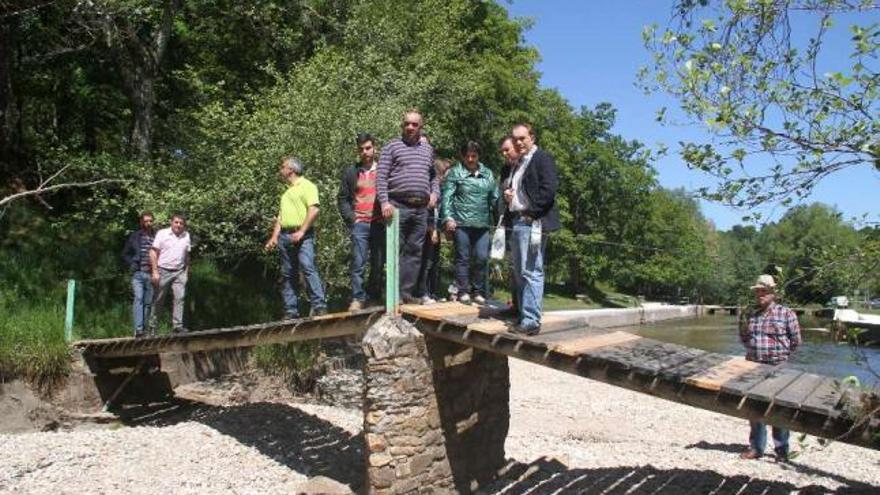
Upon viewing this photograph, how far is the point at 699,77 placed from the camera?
15.2ft

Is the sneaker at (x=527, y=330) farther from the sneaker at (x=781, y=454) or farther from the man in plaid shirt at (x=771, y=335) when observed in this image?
the sneaker at (x=781, y=454)

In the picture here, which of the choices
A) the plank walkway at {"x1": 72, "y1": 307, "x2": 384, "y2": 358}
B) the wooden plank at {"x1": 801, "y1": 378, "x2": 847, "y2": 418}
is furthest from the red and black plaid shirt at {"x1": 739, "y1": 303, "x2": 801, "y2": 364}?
the plank walkway at {"x1": 72, "y1": 307, "x2": 384, "y2": 358}

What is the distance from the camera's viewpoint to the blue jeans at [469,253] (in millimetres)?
7707

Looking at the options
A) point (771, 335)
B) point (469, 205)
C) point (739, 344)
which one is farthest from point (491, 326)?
point (739, 344)

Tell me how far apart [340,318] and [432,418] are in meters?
1.44

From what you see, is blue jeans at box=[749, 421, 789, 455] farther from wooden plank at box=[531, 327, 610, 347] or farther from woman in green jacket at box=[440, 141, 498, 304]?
woman in green jacket at box=[440, 141, 498, 304]

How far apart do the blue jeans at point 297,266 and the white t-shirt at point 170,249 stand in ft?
8.96

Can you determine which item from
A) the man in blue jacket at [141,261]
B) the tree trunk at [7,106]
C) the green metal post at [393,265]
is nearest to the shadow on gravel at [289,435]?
the man in blue jacket at [141,261]

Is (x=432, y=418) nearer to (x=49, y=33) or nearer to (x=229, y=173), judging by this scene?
(x=229, y=173)

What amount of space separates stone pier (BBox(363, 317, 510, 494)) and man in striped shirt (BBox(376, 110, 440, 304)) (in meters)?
0.60

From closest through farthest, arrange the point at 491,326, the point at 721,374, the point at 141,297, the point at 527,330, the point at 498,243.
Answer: the point at 721,374
the point at 498,243
the point at 527,330
the point at 491,326
the point at 141,297

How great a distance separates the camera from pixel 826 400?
5125 millimetres

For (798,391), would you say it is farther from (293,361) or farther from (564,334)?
(293,361)

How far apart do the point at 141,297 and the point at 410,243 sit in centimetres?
578
